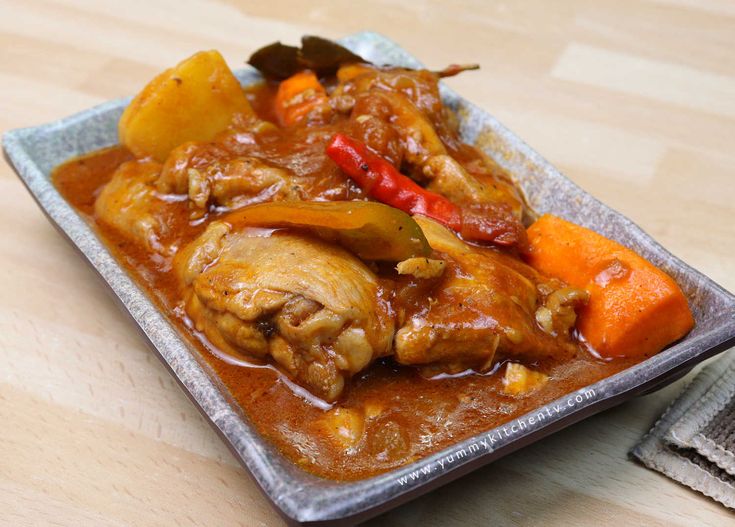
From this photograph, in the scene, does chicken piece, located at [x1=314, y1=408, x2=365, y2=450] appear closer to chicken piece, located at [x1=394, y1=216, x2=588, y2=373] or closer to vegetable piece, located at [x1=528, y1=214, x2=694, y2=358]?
chicken piece, located at [x1=394, y1=216, x2=588, y2=373]

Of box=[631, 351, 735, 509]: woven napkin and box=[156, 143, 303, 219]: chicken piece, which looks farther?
box=[156, 143, 303, 219]: chicken piece

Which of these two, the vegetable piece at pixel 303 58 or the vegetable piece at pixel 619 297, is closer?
the vegetable piece at pixel 619 297

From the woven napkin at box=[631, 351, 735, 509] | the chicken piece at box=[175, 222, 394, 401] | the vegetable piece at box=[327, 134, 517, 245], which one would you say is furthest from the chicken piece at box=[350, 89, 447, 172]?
the woven napkin at box=[631, 351, 735, 509]

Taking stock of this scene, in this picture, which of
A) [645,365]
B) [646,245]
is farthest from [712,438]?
[646,245]

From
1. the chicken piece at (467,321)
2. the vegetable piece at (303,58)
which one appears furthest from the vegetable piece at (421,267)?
the vegetable piece at (303,58)

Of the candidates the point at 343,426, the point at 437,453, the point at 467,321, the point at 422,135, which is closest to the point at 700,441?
the point at 467,321

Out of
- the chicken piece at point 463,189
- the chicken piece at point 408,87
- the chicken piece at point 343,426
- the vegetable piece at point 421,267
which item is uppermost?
the chicken piece at point 408,87

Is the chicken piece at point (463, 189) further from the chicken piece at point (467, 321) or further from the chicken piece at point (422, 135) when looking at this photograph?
the chicken piece at point (467, 321)
